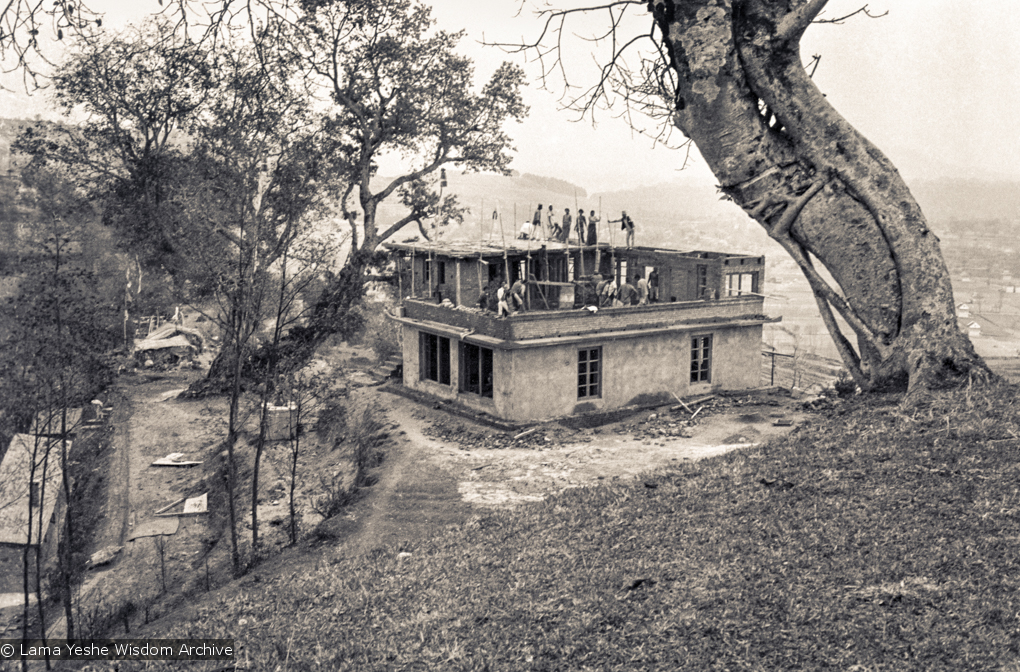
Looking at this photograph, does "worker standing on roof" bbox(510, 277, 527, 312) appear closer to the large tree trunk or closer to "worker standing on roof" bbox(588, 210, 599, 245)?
"worker standing on roof" bbox(588, 210, 599, 245)

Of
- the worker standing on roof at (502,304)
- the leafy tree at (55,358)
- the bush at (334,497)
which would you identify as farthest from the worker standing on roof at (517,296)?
the leafy tree at (55,358)

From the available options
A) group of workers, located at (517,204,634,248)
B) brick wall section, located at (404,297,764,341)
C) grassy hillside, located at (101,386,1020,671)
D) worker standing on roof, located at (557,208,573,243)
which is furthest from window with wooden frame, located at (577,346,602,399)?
grassy hillside, located at (101,386,1020,671)

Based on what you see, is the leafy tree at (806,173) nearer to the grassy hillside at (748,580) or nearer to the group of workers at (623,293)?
the grassy hillside at (748,580)

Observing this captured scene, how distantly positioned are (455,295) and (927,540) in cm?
2356

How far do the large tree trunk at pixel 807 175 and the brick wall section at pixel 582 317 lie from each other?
17083 mm

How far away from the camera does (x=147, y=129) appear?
1287 inches

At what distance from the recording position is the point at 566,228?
32.1 m

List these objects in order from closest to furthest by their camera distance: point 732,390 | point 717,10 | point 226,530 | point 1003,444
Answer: point 717,10 < point 1003,444 < point 226,530 < point 732,390

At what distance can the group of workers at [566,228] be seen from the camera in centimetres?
3055

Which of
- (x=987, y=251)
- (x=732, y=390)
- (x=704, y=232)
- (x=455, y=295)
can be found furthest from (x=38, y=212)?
(x=987, y=251)

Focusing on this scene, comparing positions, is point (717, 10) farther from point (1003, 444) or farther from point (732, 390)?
point (732, 390)

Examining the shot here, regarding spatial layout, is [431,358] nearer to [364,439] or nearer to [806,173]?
[364,439]

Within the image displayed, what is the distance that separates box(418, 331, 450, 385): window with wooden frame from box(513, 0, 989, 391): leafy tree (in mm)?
21671

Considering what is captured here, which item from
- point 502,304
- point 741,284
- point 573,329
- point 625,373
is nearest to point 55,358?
point 502,304
